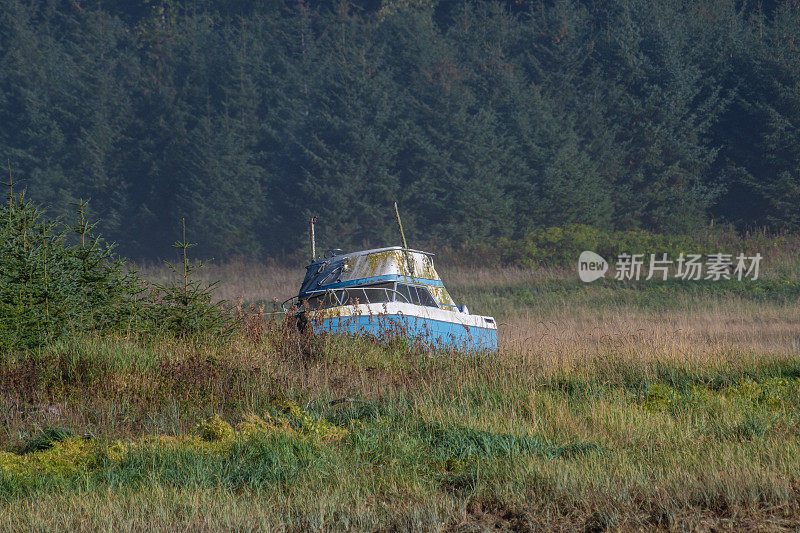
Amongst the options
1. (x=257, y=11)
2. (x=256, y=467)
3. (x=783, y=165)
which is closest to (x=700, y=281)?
(x=783, y=165)

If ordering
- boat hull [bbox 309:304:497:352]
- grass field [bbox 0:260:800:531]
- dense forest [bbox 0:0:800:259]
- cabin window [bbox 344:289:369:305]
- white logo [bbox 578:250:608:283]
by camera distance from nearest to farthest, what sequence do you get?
grass field [bbox 0:260:800:531], boat hull [bbox 309:304:497:352], cabin window [bbox 344:289:369:305], white logo [bbox 578:250:608:283], dense forest [bbox 0:0:800:259]

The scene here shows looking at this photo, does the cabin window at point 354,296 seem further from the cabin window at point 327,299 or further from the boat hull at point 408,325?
the boat hull at point 408,325

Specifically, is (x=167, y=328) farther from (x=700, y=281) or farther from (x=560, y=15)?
(x=560, y=15)

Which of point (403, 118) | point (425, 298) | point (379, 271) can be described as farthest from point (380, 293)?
point (403, 118)

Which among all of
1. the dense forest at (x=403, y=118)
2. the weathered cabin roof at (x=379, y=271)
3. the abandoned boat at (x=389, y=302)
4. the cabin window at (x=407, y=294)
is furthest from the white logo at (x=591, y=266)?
the cabin window at (x=407, y=294)

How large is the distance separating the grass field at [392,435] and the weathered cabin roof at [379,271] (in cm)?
268

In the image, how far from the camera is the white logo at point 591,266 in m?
30.6

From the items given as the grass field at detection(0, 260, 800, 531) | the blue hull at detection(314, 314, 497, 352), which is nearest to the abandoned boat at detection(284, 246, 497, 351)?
the blue hull at detection(314, 314, 497, 352)

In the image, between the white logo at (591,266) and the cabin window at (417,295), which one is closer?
the cabin window at (417,295)

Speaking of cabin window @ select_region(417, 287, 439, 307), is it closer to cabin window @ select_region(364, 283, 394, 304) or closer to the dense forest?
cabin window @ select_region(364, 283, 394, 304)

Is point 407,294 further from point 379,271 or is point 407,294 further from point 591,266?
point 591,266

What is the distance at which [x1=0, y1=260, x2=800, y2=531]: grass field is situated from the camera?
582 centimetres

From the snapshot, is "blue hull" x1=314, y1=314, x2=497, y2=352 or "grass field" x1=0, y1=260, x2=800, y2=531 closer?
"grass field" x1=0, y1=260, x2=800, y2=531

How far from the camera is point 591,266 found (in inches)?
1302
